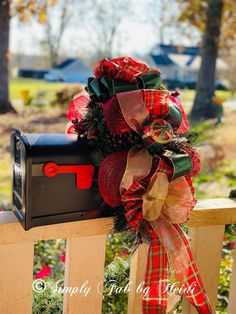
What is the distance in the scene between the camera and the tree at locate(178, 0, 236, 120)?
Answer: 6445 millimetres

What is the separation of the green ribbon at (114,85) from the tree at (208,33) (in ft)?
19.8

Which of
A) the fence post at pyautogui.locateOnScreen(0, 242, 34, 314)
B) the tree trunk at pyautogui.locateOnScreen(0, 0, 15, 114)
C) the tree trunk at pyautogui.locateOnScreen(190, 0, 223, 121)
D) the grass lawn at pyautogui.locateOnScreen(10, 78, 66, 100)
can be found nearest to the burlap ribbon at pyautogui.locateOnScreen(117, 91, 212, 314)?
the fence post at pyautogui.locateOnScreen(0, 242, 34, 314)

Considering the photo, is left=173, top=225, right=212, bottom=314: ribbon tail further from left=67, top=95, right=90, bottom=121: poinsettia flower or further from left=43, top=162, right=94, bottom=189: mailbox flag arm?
left=67, top=95, right=90, bottom=121: poinsettia flower

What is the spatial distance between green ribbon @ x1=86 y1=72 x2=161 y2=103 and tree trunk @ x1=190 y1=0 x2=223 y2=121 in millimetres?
6043

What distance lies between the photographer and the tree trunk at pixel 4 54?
5228 millimetres

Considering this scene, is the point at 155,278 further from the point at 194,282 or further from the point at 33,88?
the point at 33,88

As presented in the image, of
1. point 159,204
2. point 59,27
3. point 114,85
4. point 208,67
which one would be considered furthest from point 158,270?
point 59,27

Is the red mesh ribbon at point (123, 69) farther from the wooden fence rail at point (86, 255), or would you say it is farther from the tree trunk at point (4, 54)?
the tree trunk at point (4, 54)

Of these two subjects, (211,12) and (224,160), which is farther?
(211,12)

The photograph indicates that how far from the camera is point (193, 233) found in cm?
98

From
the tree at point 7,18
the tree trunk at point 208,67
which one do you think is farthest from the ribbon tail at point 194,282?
the tree trunk at point 208,67

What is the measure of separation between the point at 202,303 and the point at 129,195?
0.29 m

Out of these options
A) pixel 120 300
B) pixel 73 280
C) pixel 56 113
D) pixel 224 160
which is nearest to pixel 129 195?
pixel 73 280

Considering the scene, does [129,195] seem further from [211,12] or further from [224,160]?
[211,12]
